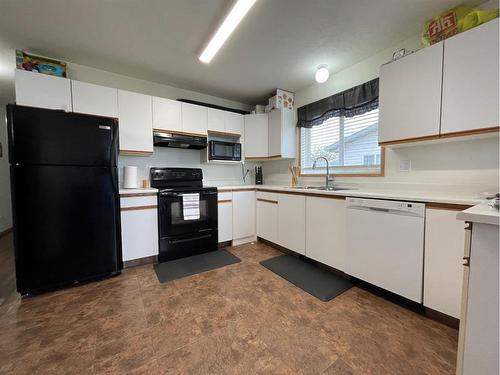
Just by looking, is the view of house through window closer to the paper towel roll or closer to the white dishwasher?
the white dishwasher

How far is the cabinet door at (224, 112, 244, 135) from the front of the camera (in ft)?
11.1

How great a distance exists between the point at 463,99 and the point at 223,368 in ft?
7.98

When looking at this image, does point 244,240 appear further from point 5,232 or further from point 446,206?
point 5,232

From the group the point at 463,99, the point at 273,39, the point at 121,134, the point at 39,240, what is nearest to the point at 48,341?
the point at 39,240

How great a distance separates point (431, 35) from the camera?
1.72 m

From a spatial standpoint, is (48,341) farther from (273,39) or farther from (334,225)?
(273,39)

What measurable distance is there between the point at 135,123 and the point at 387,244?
3.08m

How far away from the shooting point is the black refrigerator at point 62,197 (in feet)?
5.75

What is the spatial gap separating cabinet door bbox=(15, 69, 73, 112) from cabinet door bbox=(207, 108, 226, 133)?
5.42 feet

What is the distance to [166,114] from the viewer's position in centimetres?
283

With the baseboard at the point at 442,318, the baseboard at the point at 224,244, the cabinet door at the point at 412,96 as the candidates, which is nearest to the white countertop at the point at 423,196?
the cabinet door at the point at 412,96

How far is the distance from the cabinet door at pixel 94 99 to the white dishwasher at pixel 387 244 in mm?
2901

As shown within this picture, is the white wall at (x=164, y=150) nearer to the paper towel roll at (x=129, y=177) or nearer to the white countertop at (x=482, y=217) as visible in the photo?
the paper towel roll at (x=129, y=177)

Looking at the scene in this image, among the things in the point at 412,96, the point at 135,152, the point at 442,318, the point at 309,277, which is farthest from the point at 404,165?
the point at 135,152
